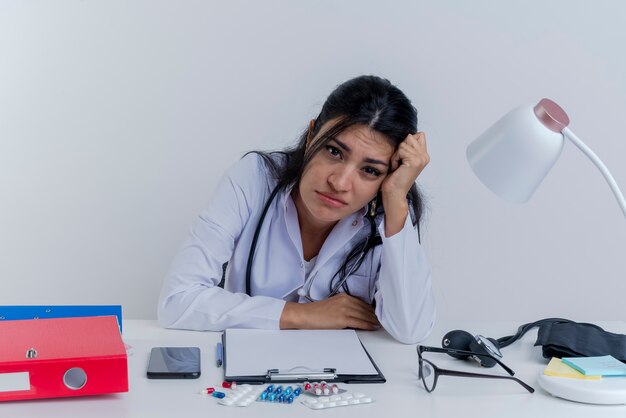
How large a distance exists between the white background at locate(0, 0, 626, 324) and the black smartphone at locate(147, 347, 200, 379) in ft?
5.27

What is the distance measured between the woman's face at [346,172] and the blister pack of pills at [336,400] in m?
0.61

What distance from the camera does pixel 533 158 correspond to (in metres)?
1.34

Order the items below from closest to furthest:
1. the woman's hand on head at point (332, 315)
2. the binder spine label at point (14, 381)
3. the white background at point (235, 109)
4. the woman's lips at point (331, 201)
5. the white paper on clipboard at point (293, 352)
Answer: the binder spine label at point (14, 381) < the white paper on clipboard at point (293, 352) < the woman's hand on head at point (332, 315) < the woman's lips at point (331, 201) < the white background at point (235, 109)

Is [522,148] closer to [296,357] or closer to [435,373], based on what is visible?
[435,373]

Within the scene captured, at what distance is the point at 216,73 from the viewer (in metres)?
3.08

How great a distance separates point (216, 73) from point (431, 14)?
0.85 m

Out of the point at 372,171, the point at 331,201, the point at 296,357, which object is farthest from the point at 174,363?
the point at 372,171

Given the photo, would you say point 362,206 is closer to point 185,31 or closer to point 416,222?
point 416,222

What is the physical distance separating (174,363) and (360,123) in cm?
72

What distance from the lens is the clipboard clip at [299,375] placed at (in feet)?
4.58

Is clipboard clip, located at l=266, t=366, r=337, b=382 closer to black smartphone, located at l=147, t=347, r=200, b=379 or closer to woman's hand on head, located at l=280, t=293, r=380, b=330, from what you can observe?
black smartphone, located at l=147, t=347, r=200, b=379

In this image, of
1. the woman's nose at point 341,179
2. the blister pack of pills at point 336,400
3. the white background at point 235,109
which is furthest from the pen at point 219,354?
the white background at point 235,109

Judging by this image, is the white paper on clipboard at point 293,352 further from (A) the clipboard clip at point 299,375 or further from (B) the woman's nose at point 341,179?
(B) the woman's nose at point 341,179

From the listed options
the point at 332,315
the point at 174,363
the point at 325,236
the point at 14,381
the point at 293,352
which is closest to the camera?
the point at 14,381
